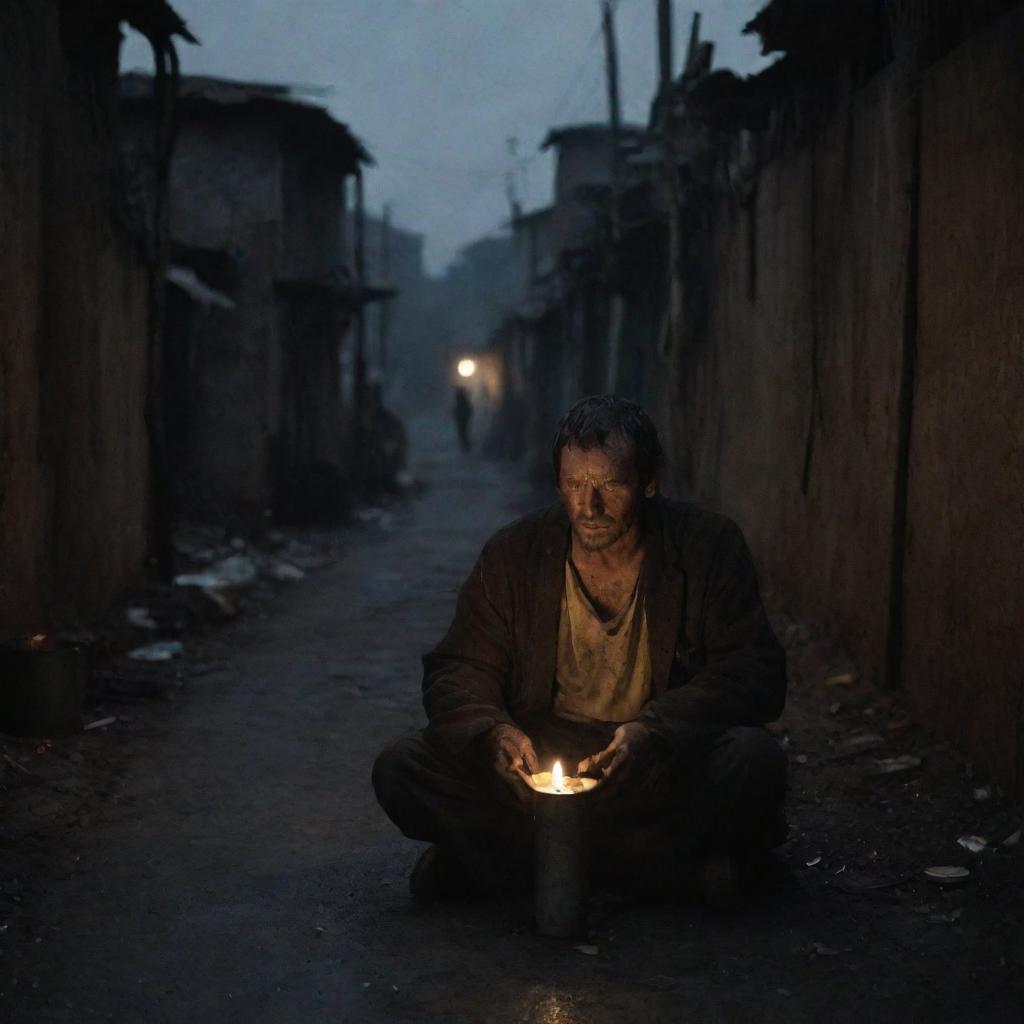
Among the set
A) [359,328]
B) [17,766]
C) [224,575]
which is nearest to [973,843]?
[17,766]

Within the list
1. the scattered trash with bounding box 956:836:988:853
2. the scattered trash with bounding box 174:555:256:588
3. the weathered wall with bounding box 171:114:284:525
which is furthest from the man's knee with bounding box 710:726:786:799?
the weathered wall with bounding box 171:114:284:525

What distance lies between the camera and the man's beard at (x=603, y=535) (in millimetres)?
3566

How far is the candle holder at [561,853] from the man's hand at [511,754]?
36 millimetres

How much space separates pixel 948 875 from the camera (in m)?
3.84

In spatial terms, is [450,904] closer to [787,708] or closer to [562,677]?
A: [562,677]

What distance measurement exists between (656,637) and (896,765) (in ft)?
5.99

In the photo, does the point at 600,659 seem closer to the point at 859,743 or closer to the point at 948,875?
the point at 948,875

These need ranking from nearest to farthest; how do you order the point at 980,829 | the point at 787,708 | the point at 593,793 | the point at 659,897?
the point at 593,793, the point at 659,897, the point at 980,829, the point at 787,708

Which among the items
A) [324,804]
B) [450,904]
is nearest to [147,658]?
[324,804]

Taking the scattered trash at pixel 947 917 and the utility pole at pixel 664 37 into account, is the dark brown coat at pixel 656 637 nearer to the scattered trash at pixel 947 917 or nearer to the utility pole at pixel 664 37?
the scattered trash at pixel 947 917

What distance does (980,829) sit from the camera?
4.17 metres

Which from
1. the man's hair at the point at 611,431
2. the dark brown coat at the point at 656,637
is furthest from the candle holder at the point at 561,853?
the man's hair at the point at 611,431

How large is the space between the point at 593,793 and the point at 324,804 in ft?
6.08

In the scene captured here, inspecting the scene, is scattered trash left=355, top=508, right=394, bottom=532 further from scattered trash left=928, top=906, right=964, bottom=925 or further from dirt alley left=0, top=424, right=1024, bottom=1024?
scattered trash left=928, top=906, right=964, bottom=925
